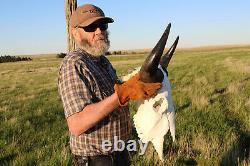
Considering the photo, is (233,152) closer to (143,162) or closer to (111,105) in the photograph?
(143,162)

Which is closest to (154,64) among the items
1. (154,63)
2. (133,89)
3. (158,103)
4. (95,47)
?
(154,63)

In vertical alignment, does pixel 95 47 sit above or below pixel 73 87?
above

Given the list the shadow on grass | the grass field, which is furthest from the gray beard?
the shadow on grass

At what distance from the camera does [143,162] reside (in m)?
6.17

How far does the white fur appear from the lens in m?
3.43

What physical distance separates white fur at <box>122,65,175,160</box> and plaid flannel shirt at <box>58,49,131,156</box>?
22 centimetres

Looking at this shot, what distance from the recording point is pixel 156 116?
3461 mm

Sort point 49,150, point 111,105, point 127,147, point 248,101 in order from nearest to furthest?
1. point 111,105
2. point 127,147
3. point 49,150
4. point 248,101

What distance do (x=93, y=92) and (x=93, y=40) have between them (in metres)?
0.49

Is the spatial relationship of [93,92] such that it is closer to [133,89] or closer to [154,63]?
[133,89]

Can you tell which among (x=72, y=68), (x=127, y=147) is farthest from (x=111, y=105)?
(x=127, y=147)

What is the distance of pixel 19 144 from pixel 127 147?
4.50 metres

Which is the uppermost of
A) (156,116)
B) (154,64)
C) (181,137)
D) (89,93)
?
(154,64)

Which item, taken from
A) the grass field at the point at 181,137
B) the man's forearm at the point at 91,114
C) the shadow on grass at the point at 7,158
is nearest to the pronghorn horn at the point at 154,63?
the man's forearm at the point at 91,114
